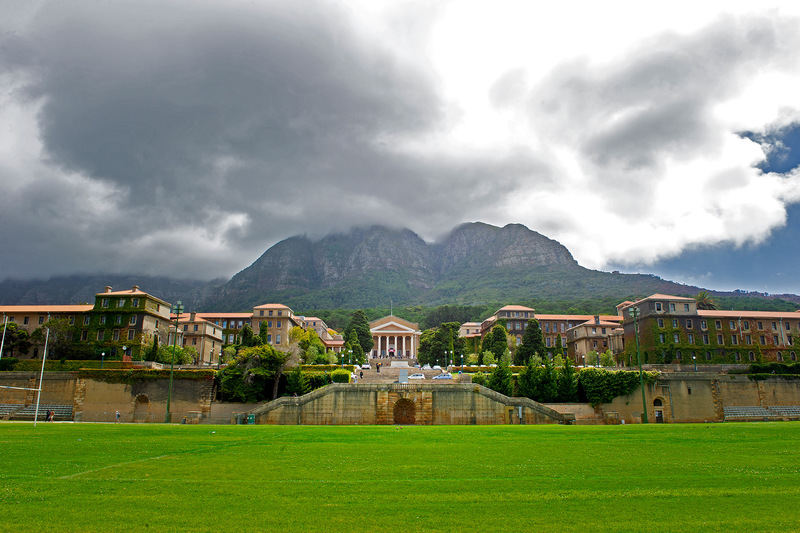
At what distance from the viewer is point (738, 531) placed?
8.75 metres

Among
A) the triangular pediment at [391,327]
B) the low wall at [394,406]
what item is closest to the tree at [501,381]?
the low wall at [394,406]

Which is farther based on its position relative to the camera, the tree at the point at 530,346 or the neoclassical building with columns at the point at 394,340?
the neoclassical building with columns at the point at 394,340

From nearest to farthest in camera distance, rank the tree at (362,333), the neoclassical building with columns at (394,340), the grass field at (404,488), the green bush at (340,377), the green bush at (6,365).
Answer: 1. the grass field at (404,488)
2. the green bush at (340,377)
3. the green bush at (6,365)
4. the tree at (362,333)
5. the neoclassical building with columns at (394,340)

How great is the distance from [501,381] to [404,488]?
4518cm

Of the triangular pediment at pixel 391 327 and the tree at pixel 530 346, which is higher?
the triangular pediment at pixel 391 327

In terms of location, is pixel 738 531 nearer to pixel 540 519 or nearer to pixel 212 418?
pixel 540 519

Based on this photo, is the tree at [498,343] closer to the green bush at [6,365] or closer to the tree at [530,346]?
the tree at [530,346]

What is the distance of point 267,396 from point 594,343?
204 feet

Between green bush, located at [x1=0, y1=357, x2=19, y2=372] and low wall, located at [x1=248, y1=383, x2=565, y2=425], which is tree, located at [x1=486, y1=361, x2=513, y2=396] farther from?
green bush, located at [x1=0, y1=357, x2=19, y2=372]

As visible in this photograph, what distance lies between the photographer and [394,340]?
12512cm

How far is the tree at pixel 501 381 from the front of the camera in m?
55.1

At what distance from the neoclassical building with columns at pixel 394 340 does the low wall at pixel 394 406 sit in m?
72.7

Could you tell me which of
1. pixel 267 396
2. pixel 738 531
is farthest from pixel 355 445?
pixel 267 396

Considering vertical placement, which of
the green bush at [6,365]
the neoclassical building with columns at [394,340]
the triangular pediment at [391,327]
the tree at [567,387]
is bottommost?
the tree at [567,387]
